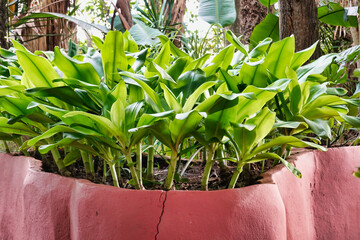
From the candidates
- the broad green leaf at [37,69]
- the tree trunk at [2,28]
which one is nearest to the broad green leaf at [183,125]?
the broad green leaf at [37,69]

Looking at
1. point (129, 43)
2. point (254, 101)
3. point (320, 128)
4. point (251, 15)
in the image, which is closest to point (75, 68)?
point (129, 43)

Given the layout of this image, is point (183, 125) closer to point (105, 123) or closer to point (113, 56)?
point (105, 123)

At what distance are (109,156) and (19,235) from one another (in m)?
0.35

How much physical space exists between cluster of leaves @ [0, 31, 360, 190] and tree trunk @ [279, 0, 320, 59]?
1.61ft

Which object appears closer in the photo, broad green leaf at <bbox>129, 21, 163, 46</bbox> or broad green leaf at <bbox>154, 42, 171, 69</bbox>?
broad green leaf at <bbox>154, 42, 171, 69</bbox>

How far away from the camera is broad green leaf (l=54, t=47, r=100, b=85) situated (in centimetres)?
73

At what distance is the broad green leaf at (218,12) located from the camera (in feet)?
7.68

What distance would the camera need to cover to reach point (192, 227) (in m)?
0.60

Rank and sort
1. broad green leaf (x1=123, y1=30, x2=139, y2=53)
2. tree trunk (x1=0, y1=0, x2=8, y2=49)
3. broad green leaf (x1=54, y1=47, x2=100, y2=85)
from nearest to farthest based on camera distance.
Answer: broad green leaf (x1=54, y1=47, x2=100, y2=85)
broad green leaf (x1=123, y1=30, x2=139, y2=53)
tree trunk (x1=0, y1=0, x2=8, y2=49)


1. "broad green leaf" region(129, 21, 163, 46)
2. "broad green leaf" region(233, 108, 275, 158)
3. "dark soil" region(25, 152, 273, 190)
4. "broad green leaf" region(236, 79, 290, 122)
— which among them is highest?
"broad green leaf" region(236, 79, 290, 122)

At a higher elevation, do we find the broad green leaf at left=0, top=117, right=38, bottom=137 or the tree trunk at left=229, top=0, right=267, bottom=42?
the tree trunk at left=229, top=0, right=267, bottom=42

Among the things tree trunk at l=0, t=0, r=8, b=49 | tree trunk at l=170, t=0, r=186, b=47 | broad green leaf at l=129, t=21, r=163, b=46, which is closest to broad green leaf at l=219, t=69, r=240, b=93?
tree trunk at l=0, t=0, r=8, b=49

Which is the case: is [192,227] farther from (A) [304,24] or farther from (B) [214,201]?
(A) [304,24]

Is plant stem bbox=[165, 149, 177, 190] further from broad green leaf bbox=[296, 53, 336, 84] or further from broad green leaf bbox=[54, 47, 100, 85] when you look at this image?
broad green leaf bbox=[296, 53, 336, 84]
